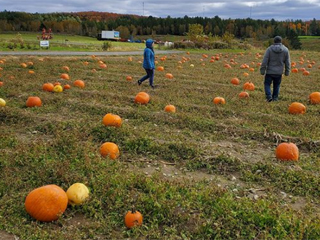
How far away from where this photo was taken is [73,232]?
407 centimetres

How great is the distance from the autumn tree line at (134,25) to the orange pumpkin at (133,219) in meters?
66.9

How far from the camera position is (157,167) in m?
5.91

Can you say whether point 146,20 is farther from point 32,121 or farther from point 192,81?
point 32,121

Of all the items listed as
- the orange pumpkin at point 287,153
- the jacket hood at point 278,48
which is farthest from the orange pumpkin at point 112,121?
the jacket hood at point 278,48

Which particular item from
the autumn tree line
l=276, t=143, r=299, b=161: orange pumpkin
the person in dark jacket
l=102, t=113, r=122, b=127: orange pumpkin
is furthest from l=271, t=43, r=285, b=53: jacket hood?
the autumn tree line

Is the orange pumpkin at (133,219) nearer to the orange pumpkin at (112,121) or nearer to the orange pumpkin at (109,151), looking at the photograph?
the orange pumpkin at (109,151)

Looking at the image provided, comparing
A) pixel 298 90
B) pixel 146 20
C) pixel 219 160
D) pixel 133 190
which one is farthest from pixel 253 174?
pixel 146 20

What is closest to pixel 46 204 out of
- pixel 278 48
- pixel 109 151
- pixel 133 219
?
pixel 133 219

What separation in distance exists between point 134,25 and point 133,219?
93.6 m

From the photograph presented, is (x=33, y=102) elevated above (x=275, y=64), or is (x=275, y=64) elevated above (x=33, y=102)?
(x=275, y=64)

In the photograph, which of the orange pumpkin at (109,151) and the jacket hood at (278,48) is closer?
the orange pumpkin at (109,151)

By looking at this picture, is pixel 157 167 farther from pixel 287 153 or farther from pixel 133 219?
pixel 287 153

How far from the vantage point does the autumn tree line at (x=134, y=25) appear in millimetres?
69938

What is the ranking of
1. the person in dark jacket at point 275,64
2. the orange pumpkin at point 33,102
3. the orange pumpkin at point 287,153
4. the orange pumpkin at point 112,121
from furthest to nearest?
1. the person in dark jacket at point 275,64
2. the orange pumpkin at point 33,102
3. the orange pumpkin at point 112,121
4. the orange pumpkin at point 287,153
